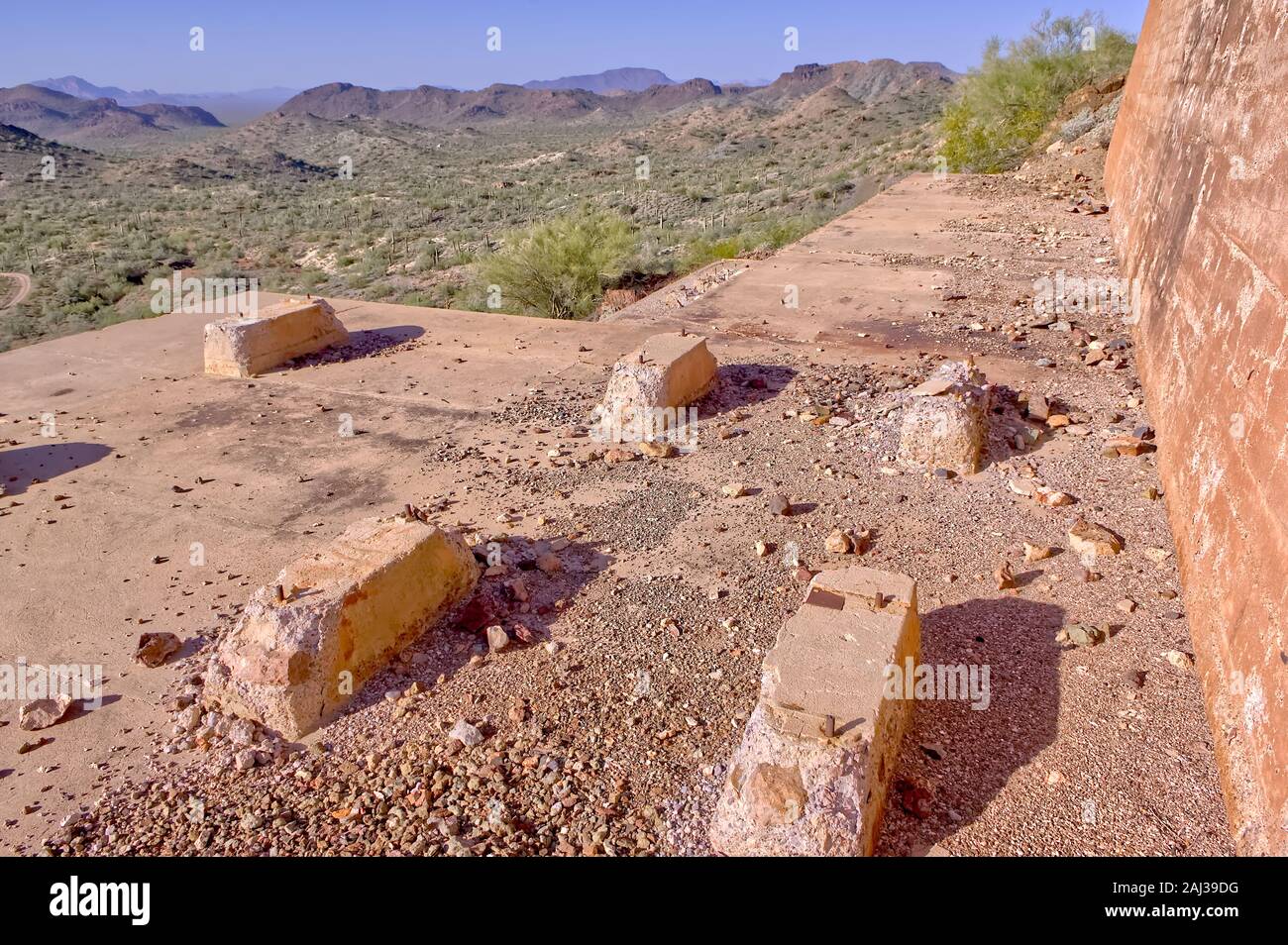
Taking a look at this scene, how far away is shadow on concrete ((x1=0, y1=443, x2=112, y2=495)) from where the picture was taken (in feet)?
21.1

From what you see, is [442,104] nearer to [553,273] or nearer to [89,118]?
[89,118]

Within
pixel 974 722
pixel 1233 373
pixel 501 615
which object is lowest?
pixel 974 722

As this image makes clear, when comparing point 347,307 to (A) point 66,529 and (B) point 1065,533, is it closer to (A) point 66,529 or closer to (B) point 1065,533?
(A) point 66,529

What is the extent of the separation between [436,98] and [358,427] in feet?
449

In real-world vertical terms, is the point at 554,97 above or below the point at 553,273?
above

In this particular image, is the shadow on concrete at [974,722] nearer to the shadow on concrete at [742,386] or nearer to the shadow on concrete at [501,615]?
the shadow on concrete at [501,615]

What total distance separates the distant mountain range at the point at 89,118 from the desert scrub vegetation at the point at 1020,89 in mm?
94553

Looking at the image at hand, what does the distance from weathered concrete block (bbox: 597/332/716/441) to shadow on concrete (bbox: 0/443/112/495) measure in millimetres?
4020

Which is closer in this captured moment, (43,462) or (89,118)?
(43,462)

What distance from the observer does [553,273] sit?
1352 centimetres

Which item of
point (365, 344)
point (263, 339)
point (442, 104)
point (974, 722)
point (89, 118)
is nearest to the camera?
point (974, 722)

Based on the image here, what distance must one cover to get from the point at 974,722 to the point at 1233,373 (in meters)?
2.23

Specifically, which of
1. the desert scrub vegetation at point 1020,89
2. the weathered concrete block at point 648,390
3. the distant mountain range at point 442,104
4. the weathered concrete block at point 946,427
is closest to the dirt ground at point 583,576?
the weathered concrete block at point 946,427

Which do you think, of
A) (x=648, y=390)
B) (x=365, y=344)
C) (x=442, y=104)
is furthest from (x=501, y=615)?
(x=442, y=104)
